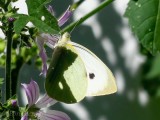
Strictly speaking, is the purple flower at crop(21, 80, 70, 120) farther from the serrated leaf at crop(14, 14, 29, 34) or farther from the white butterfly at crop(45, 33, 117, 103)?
the serrated leaf at crop(14, 14, 29, 34)

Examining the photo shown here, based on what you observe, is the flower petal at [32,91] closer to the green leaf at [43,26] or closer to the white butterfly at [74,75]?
the white butterfly at [74,75]

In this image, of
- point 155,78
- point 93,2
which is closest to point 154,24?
point 93,2

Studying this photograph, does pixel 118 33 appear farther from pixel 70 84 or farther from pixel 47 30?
Result: pixel 47 30

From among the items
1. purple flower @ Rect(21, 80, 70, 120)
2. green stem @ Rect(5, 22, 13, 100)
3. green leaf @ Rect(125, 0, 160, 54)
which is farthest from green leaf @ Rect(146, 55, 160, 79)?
green stem @ Rect(5, 22, 13, 100)

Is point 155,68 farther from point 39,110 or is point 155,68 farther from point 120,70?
point 39,110

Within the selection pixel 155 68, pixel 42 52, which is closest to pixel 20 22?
pixel 42 52

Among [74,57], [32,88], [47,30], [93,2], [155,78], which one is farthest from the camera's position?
[155,78]

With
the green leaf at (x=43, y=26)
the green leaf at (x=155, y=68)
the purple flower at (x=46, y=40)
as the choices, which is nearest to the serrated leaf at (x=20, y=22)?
the green leaf at (x=43, y=26)
